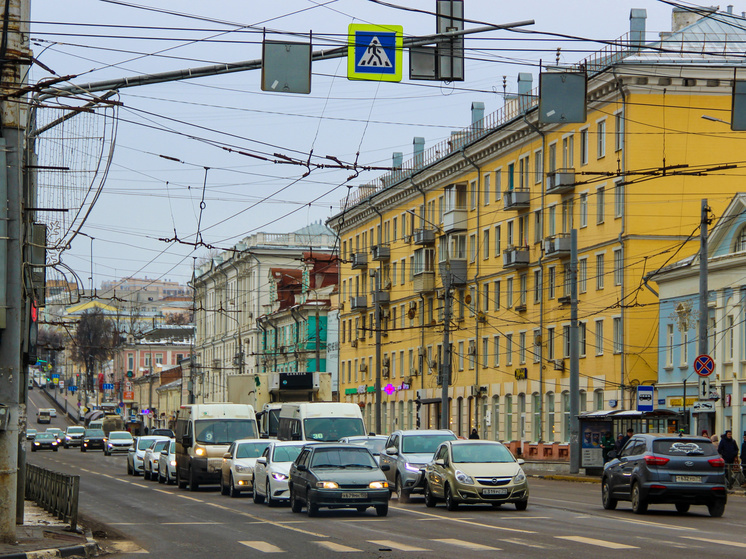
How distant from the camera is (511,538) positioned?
1861 centimetres

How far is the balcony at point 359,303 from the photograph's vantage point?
274 ft

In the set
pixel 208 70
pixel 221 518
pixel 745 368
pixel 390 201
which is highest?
pixel 390 201

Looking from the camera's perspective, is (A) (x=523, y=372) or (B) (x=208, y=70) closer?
(B) (x=208, y=70)

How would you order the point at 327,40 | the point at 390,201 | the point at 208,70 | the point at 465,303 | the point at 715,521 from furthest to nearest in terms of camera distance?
the point at 390,201 < the point at 465,303 < the point at 715,521 < the point at 327,40 < the point at 208,70

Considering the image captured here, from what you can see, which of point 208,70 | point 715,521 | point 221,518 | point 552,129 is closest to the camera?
point 208,70

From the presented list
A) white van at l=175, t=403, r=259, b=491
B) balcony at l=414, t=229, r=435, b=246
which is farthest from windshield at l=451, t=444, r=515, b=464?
balcony at l=414, t=229, r=435, b=246

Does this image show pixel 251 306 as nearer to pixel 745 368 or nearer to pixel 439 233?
pixel 439 233

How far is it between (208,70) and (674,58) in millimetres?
38409

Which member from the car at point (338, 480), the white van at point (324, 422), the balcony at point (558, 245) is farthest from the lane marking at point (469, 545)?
the balcony at point (558, 245)

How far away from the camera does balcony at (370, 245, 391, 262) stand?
80062 millimetres

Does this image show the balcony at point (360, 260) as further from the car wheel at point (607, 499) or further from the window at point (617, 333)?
the car wheel at point (607, 499)

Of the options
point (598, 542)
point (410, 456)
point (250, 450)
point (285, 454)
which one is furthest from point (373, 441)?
point (598, 542)

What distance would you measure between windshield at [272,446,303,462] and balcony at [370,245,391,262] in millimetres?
51590

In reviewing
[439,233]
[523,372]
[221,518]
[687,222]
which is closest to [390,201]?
[439,233]
